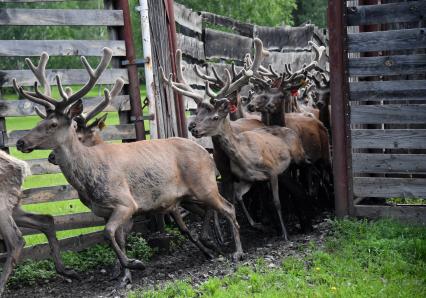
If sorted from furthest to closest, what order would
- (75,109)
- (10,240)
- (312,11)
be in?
(312,11) < (75,109) < (10,240)

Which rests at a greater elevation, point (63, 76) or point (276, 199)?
point (63, 76)

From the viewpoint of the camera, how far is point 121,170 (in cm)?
840

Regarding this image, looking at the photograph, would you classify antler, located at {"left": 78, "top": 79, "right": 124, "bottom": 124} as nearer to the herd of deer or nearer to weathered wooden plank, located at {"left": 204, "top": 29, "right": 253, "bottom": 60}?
the herd of deer

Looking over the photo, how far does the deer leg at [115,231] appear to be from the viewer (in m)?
7.89

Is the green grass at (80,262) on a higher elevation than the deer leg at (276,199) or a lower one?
lower

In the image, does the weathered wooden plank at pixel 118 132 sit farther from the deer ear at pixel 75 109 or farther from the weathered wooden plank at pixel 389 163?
the weathered wooden plank at pixel 389 163

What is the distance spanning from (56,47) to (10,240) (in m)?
2.52

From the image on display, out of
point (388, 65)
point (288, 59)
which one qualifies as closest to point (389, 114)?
point (388, 65)

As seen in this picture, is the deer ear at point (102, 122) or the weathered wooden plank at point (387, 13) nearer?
the weathered wooden plank at point (387, 13)

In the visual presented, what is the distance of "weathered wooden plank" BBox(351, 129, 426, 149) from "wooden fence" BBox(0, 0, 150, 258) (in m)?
2.88

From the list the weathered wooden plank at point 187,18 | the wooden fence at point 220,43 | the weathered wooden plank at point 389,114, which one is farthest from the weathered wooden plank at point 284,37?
the weathered wooden plank at point 389,114

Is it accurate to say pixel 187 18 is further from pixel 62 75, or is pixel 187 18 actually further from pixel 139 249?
pixel 139 249

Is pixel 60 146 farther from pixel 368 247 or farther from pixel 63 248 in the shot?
pixel 368 247

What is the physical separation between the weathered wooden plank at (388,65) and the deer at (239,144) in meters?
1.28
